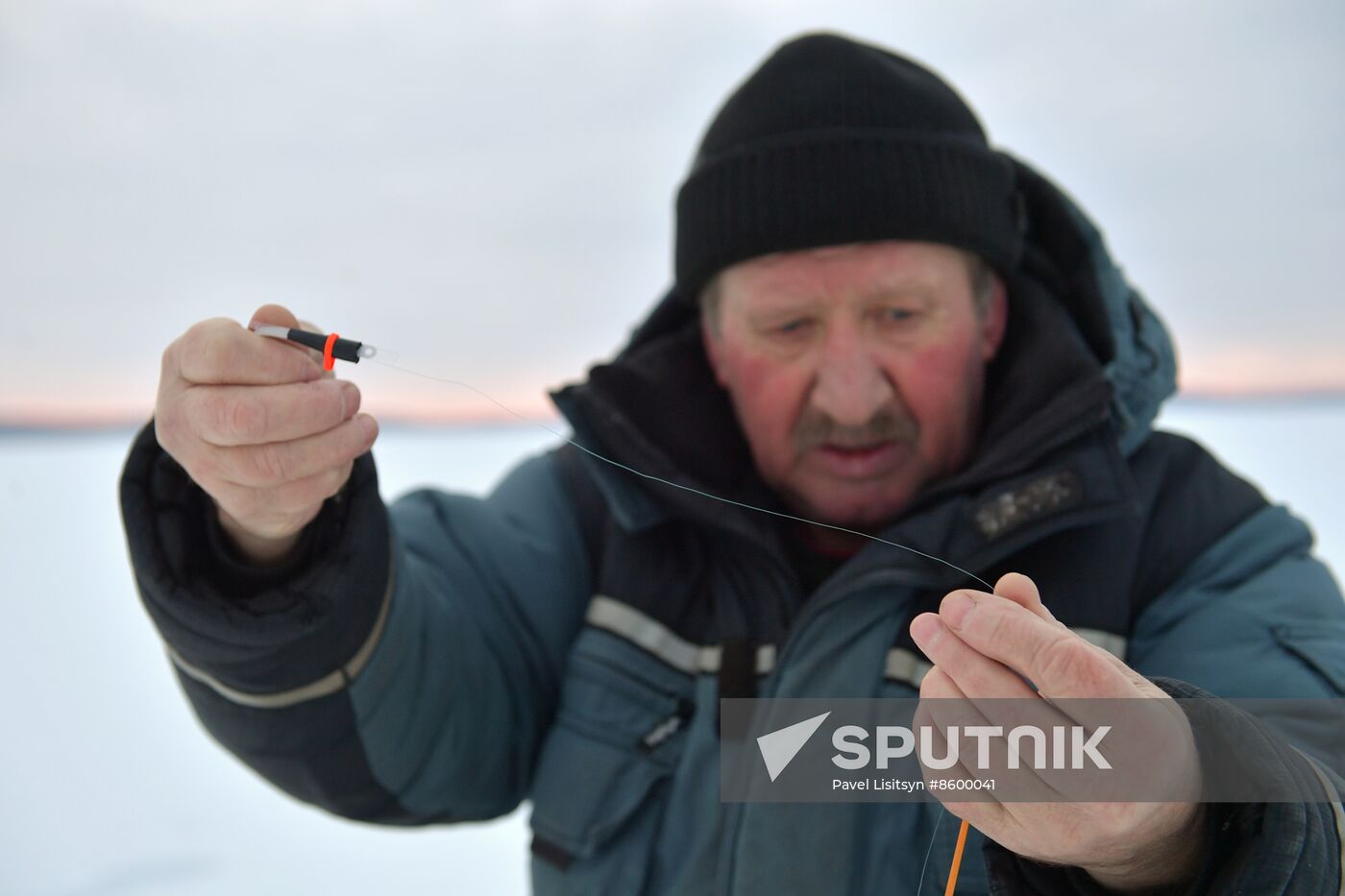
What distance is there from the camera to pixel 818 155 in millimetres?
1515

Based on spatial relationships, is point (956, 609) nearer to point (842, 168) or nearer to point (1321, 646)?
point (1321, 646)

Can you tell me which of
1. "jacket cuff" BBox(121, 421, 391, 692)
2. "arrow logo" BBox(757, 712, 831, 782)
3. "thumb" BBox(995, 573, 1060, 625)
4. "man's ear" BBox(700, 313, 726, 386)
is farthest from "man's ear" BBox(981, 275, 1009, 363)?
"jacket cuff" BBox(121, 421, 391, 692)

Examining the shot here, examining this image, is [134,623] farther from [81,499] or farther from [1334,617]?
[1334,617]

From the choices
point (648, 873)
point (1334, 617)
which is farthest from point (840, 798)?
point (1334, 617)

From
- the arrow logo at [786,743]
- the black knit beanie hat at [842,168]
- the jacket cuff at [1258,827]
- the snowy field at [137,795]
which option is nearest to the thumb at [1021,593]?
the jacket cuff at [1258,827]

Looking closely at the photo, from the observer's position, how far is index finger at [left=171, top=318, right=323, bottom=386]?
0.94 metres

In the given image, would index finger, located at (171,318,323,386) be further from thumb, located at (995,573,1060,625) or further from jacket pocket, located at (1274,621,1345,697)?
jacket pocket, located at (1274,621,1345,697)

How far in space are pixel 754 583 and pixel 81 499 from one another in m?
4.47

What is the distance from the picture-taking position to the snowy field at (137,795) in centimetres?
222

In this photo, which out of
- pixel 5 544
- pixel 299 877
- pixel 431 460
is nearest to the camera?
pixel 299 877

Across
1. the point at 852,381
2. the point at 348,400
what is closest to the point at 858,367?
the point at 852,381

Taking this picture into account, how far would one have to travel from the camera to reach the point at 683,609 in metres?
1.50

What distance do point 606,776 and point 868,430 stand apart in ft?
2.42

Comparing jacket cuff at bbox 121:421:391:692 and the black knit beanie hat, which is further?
the black knit beanie hat
